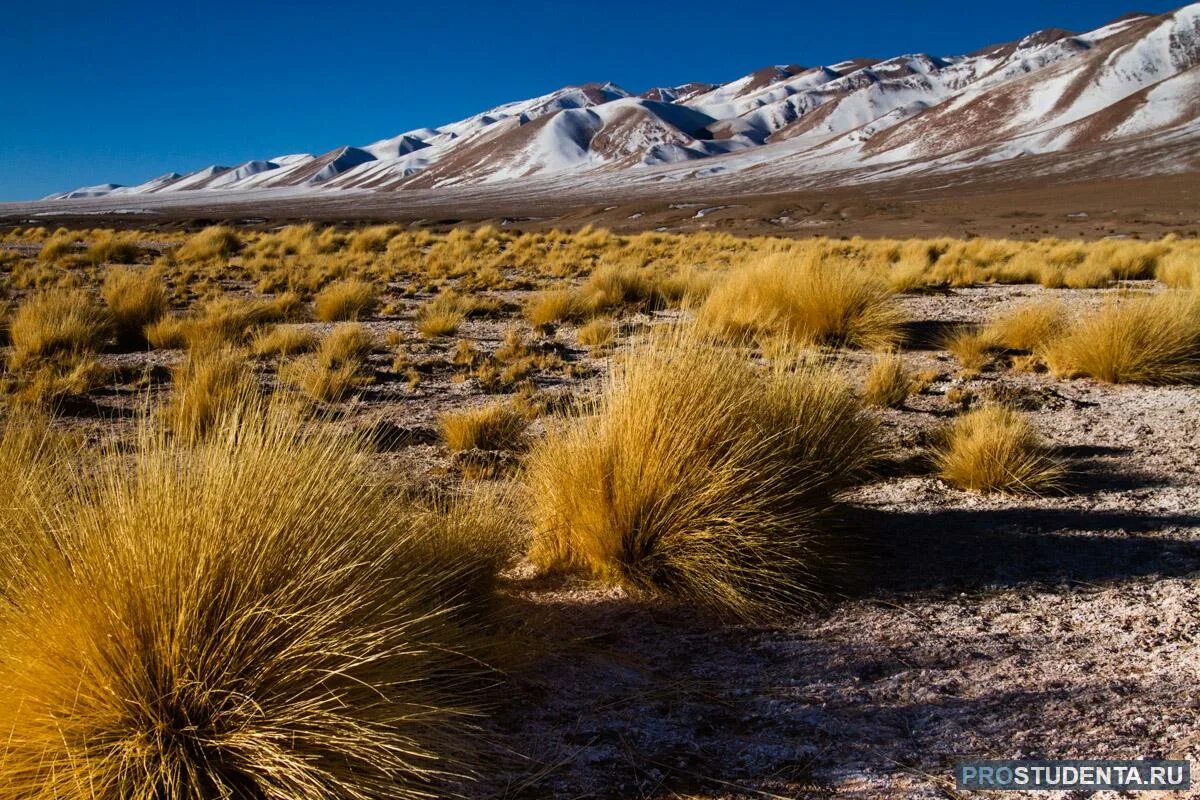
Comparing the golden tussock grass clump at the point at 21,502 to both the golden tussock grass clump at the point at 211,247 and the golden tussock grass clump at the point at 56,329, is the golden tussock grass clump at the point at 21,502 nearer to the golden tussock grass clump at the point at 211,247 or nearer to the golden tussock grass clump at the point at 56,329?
the golden tussock grass clump at the point at 56,329

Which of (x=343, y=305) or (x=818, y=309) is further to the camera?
(x=343, y=305)

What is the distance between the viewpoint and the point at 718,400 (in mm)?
3172

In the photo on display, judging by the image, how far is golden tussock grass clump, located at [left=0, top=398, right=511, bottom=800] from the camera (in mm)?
1649

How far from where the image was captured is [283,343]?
24.2 feet

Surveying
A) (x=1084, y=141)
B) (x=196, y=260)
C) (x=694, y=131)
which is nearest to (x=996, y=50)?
(x=694, y=131)

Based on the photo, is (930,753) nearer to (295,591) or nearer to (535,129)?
(295,591)

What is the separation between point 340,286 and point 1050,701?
9124 millimetres

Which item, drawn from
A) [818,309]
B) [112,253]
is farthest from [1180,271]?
[112,253]

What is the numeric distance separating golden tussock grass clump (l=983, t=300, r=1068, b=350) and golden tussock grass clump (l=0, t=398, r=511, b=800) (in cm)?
637

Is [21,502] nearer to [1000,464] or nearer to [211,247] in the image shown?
[1000,464]

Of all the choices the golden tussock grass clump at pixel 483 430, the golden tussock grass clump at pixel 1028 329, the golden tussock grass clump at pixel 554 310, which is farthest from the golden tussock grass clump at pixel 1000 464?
the golden tussock grass clump at pixel 554 310

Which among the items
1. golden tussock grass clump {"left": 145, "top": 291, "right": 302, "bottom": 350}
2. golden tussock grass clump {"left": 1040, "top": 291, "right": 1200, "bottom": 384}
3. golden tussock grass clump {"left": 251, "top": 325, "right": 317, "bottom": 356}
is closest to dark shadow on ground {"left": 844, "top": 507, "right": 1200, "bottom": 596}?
golden tussock grass clump {"left": 1040, "top": 291, "right": 1200, "bottom": 384}

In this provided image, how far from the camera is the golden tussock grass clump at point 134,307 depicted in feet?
26.2

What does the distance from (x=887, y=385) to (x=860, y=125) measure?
4768 inches
